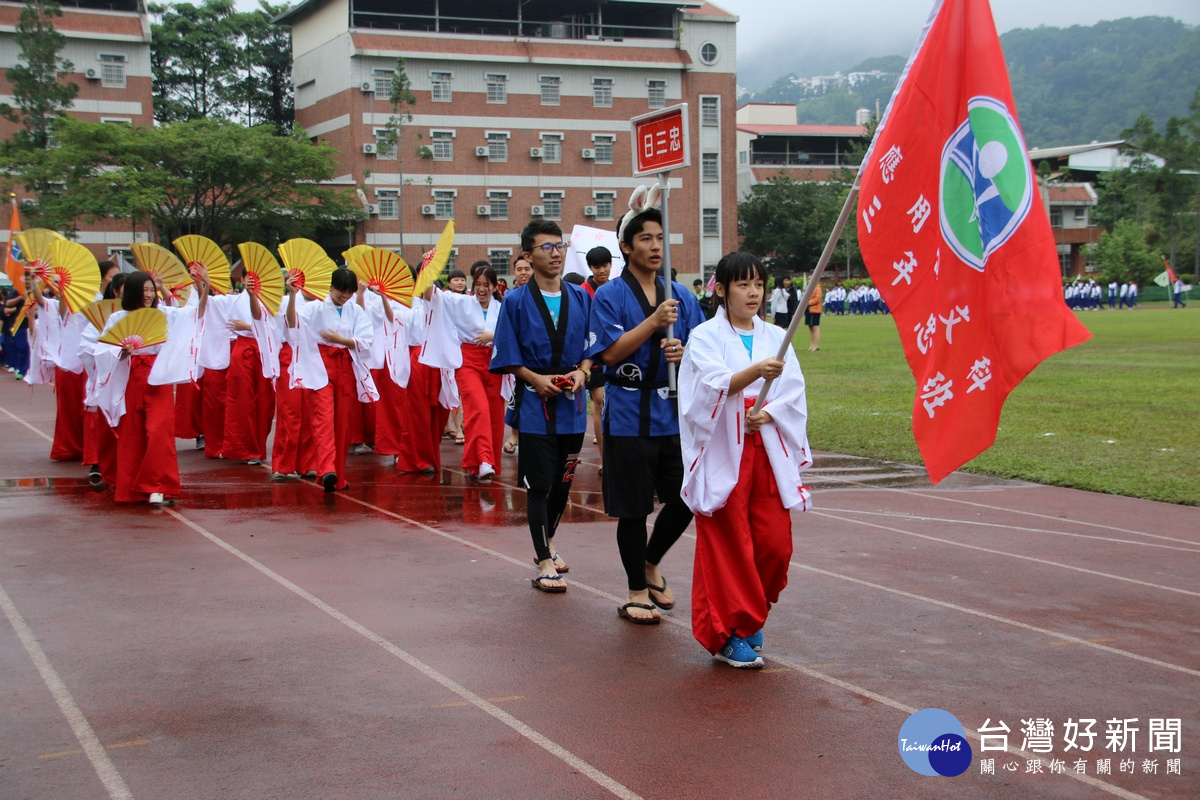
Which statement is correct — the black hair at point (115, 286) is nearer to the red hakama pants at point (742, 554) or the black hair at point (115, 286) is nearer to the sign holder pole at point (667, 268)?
the sign holder pole at point (667, 268)

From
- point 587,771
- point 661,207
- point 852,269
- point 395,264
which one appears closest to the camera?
point 587,771

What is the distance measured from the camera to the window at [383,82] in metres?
47.6

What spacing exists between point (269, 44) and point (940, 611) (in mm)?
53275

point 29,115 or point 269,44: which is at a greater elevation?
point 269,44

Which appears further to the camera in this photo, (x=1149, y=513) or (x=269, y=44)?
(x=269, y=44)

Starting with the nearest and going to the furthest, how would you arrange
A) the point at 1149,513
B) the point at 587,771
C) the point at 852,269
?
1. the point at 587,771
2. the point at 1149,513
3. the point at 852,269

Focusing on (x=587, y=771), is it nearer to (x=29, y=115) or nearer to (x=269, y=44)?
(x=29, y=115)

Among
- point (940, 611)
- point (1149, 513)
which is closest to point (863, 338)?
point (1149, 513)

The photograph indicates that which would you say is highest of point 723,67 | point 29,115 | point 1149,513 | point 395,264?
point 723,67

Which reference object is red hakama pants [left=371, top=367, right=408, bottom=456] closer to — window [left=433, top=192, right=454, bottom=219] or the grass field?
the grass field

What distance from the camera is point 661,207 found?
5.56m

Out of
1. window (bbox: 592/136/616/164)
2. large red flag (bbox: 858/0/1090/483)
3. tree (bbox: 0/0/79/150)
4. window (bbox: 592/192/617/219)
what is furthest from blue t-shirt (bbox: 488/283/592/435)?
window (bbox: 592/136/616/164)

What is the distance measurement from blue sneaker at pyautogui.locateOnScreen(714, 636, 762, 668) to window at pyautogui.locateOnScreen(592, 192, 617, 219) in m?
48.2

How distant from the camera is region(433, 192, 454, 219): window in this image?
161 feet
